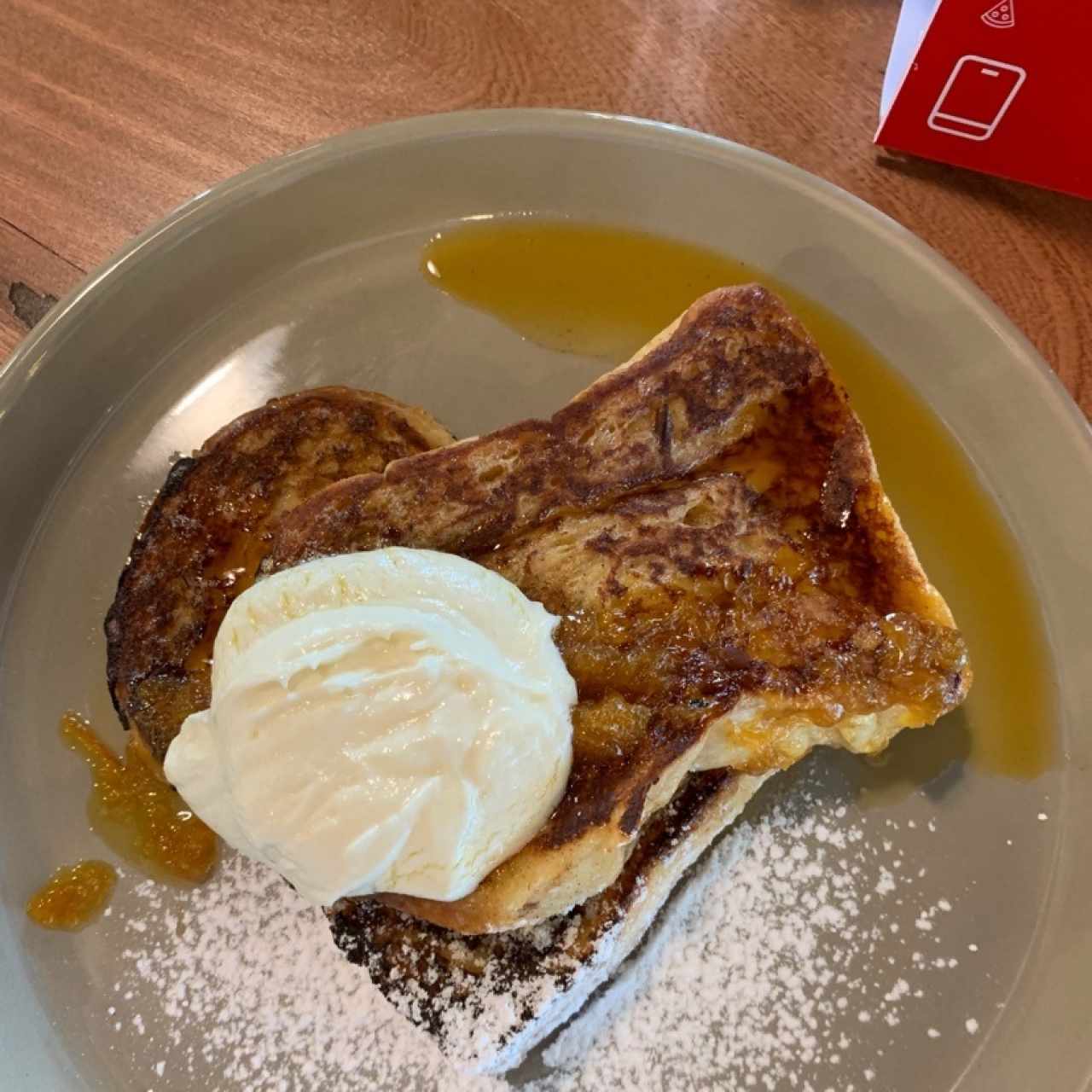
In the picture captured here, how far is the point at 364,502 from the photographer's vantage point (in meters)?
1.61

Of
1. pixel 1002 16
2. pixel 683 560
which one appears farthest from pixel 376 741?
pixel 1002 16

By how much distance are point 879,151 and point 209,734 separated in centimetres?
224

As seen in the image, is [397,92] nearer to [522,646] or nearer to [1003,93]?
[1003,93]

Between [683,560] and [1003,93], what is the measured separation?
1458 mm

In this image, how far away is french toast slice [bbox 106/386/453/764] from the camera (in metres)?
1.66

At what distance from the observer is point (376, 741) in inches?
Result: 47.9

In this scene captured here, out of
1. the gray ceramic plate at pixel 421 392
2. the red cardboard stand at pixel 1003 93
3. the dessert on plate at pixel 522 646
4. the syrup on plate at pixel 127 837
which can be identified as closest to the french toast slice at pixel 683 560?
the dessert on plate at pixel 522 646

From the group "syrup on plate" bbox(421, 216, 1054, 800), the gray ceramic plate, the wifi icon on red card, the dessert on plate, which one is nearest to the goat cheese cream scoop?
the dessert on plate

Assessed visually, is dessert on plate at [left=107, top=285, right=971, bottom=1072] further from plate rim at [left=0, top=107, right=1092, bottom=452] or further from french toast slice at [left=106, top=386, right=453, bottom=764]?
plate rim at [left=0, top=107, right=1092, bottom=452]

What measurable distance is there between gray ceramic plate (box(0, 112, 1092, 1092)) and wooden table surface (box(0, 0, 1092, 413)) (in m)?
0.29

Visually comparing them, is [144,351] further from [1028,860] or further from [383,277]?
[1028,860]

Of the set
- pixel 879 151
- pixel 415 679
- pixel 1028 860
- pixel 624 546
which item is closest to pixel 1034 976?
pixel 1028 860

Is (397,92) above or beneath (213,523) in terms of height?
above

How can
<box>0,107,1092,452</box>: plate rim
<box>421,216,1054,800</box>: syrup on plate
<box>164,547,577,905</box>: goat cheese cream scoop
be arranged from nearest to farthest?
1. <box>164,547,577,905</box>: goat cheese cream scoop
2. <box>421,216,1054,800</box>: syrup on plate
3. <box>0,107,1092,452</box>: plate rim
